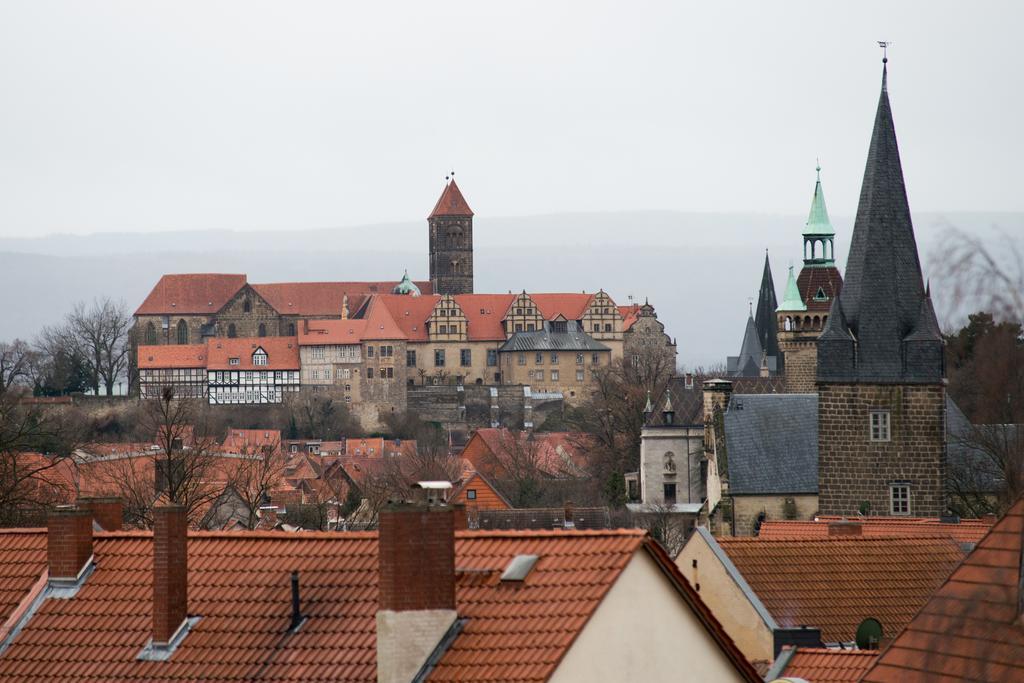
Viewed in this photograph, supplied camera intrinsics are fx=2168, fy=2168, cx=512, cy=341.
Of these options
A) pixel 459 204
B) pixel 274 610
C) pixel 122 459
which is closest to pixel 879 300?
pixel 122 459

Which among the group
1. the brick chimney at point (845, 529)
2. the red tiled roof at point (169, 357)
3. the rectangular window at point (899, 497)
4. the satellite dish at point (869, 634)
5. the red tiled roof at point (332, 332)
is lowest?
the rectangular window at point (899, 497)

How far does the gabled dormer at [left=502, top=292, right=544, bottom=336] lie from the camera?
14700 centimetres

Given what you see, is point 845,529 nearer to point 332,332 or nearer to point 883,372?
point 883,372

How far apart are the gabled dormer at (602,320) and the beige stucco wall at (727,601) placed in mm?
127671

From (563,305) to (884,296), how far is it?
4212 inches

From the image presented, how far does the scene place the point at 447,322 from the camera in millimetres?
144875

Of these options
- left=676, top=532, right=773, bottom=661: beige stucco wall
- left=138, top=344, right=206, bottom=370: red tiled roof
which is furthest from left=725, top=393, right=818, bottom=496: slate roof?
left=138, top=344, right=206, bottom=370: red tiled roof

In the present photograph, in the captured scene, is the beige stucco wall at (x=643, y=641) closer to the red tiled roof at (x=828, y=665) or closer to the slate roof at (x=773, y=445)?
the red tiled roof at (x=828, y=665)

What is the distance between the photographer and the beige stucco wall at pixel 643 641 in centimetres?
1231

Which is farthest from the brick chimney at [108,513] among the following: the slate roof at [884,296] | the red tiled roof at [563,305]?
the red tiled roof at [563,305]

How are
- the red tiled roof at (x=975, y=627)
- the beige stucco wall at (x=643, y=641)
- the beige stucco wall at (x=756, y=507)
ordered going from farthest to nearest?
the beige stucco wall at (x=756, y=507) → the beige stucco wall at (x=643, y=641) → the red tiled roof at (x=975, y=627)

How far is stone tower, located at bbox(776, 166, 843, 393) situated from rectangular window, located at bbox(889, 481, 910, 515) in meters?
22.8

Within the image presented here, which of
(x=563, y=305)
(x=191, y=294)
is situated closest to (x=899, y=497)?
(x=563, y=305)

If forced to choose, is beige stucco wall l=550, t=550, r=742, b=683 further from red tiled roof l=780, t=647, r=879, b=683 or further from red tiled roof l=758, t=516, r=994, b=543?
red tiled roof l=758, t=516, r=994, b=543
